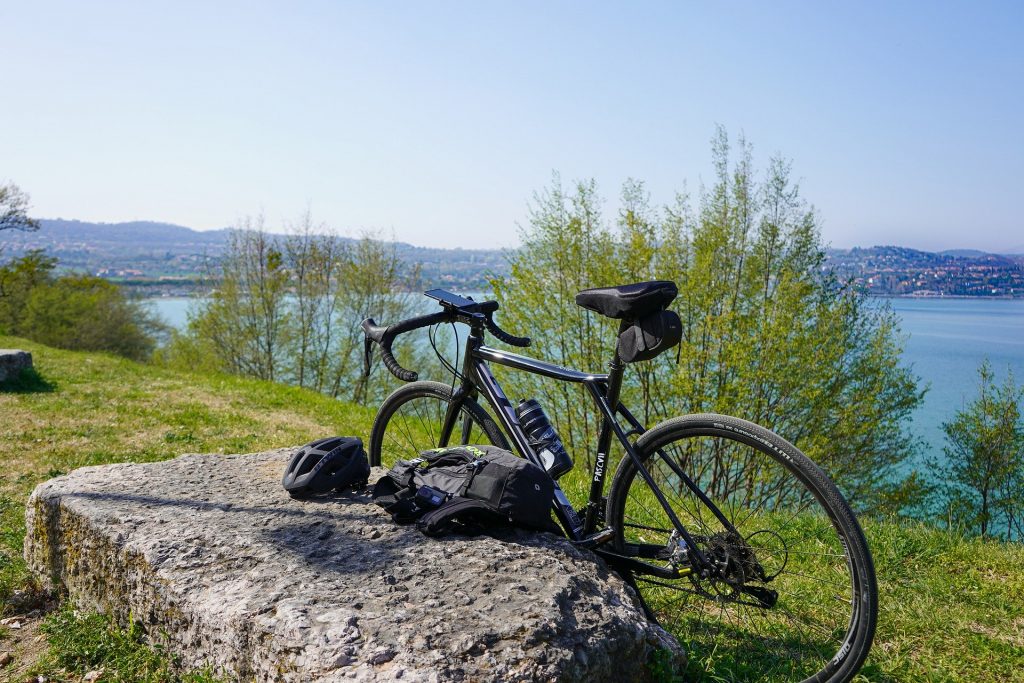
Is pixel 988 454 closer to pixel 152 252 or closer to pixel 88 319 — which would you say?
pixel 88 319

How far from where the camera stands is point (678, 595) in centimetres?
328

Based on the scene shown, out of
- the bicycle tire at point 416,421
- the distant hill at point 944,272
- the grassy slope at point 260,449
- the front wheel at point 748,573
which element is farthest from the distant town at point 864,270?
the front wheel at point 748,573

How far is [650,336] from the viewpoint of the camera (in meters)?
2.74

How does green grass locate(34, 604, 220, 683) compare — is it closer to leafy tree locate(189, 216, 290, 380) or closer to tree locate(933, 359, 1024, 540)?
tree locate(933, 359, 1024, 540)

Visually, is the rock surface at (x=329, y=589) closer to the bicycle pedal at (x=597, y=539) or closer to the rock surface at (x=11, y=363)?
the bicycle pedal at (x=597, y=539)

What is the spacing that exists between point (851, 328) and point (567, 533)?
17.7m

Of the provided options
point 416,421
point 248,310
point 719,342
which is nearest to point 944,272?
point 719,342

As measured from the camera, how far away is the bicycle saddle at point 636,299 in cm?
273

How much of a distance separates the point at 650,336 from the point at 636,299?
0.49ft

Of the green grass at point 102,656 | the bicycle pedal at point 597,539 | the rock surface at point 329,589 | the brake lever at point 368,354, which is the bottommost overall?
the green grass at point 102,656

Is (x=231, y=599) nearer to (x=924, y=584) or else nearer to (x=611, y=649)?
(x=611, y=649)

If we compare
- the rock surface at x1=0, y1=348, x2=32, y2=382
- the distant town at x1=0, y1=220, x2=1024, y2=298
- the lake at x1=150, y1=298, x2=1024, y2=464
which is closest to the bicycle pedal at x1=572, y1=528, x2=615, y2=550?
the distant town at x1=0, y1=220, x2=1024, y2=298

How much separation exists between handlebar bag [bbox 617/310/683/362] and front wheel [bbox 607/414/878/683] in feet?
0.96

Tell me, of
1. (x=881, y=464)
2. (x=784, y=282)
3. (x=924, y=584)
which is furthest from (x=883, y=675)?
(x=881, y=464)
